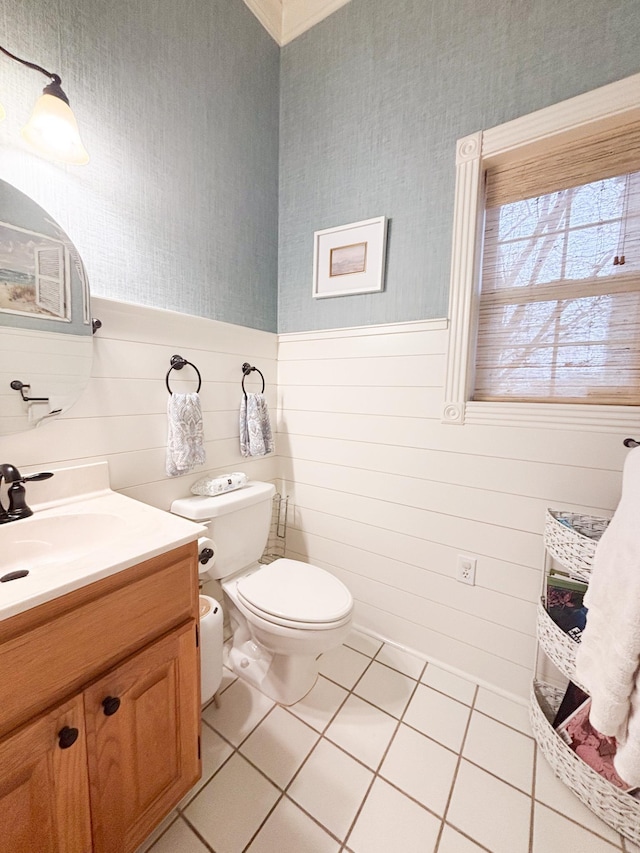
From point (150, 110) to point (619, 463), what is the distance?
6.44 feet

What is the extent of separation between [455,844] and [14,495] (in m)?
1.46

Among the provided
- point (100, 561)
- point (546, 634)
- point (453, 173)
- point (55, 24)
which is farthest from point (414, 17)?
point (546, 634)

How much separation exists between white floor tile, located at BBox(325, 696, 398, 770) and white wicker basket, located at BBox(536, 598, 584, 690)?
0.59m

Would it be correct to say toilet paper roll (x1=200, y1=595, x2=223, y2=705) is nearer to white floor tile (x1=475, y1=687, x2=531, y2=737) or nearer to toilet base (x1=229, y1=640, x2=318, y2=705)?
toilet base (x1=229, y1=640, x2=318, y2=705)

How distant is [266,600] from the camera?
3.92ft

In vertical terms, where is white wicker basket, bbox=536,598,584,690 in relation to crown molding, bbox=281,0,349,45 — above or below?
below

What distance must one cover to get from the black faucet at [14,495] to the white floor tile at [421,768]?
4.25 feet

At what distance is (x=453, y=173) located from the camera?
129 centimetres

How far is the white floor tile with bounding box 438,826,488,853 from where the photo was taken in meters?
0.89

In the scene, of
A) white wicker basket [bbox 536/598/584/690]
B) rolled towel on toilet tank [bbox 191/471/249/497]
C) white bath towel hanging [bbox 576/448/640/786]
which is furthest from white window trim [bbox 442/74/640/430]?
rolled towel on toilet tank [bbox 191/471/249/497]

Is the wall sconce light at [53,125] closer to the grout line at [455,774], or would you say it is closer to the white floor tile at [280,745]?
the white floor tile at [280,745]

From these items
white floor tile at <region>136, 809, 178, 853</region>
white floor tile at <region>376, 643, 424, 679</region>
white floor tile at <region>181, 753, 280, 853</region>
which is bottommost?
white floor tile at <region>136, 809, 178, 853</region>

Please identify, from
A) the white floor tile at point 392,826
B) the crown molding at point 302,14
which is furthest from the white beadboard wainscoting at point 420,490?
the crown molding at point 302,14

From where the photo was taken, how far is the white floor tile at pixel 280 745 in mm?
1064
